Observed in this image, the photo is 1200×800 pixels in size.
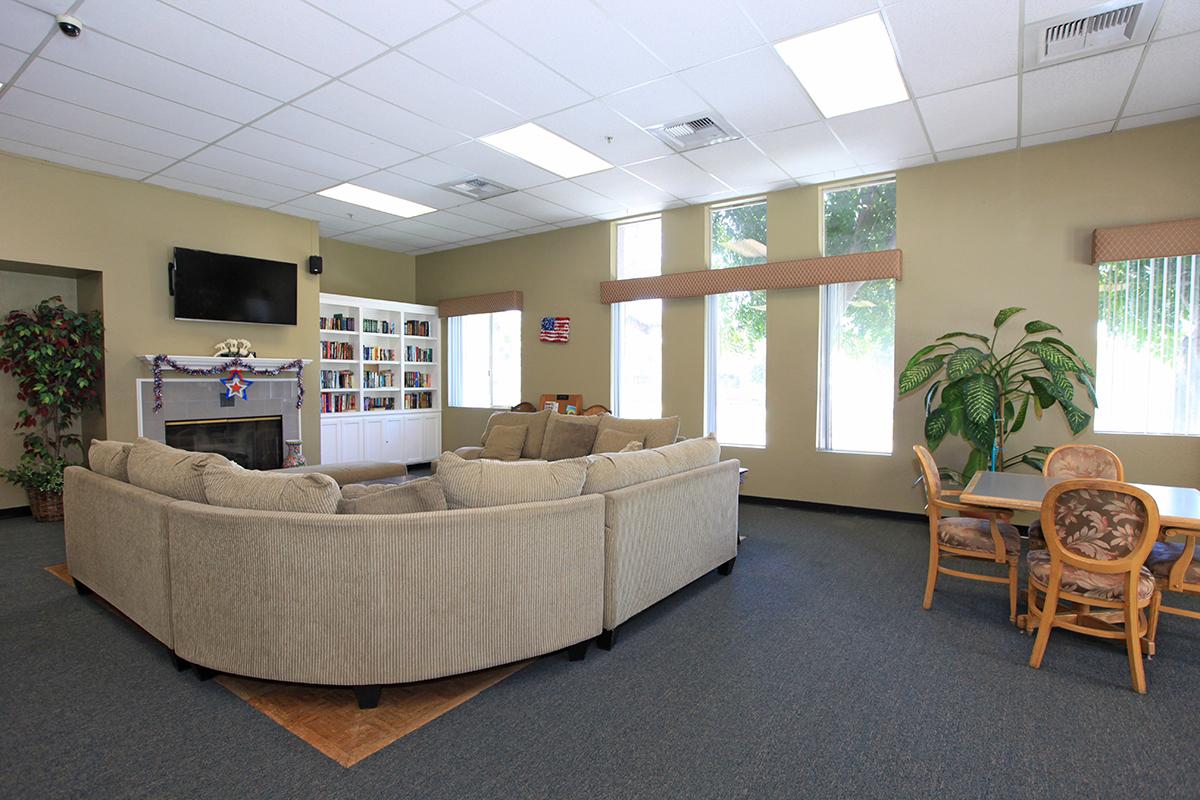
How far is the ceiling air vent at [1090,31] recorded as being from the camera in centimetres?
308

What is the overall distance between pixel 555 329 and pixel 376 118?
3600 mm

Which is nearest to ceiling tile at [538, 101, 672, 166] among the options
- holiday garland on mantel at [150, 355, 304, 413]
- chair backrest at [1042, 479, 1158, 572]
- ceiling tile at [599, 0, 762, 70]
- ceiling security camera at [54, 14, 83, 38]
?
ceiling tile at [599, 0, 762, 70]

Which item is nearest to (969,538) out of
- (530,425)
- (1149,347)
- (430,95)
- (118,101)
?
(1149,347)

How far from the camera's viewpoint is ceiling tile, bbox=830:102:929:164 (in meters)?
4.24

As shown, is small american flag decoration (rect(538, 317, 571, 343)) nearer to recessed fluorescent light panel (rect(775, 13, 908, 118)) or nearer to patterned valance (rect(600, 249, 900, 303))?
patterned valance (rect(600, 249, 900, 303))

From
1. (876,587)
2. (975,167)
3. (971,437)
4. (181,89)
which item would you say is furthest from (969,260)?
(181,89)

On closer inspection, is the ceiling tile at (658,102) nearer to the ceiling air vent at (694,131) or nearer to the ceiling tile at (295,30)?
the ceiling air vent at (694,131)

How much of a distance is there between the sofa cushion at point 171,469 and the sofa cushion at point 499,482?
1042mm

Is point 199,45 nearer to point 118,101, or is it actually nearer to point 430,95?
point 118,101

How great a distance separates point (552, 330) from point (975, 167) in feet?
15.1

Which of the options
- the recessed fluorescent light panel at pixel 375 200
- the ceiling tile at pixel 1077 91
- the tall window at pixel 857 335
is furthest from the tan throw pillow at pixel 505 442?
the ceiling tile at pixel 1077 91

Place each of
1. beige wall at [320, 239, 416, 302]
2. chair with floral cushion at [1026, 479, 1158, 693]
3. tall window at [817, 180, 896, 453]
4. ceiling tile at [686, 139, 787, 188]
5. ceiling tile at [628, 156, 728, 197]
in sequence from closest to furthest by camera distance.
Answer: chair with floral cushion at [1026, 479, 1158, 693], ceiling tile at [686, 139, 787, 188], ceiling tile at [628, 156, 728, 197], tall window at [817, 180, 896, 453], beige wall at [320, 239, 416, 302]

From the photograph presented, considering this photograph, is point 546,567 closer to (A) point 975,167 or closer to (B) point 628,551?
(B) point 628,551

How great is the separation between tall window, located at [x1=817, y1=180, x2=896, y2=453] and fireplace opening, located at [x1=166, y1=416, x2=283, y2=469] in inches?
227
